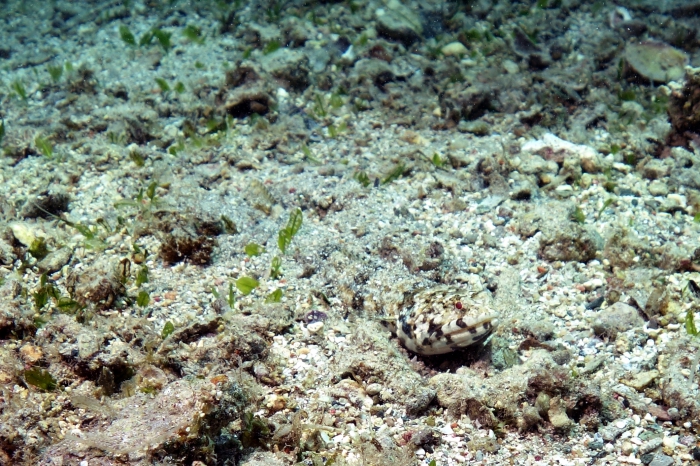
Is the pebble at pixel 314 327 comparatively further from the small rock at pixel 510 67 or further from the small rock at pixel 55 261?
the small rock at pixel 510 67

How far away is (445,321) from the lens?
362cm

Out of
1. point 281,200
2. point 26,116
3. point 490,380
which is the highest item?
point 490,380

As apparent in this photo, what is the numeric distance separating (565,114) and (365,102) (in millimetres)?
2367

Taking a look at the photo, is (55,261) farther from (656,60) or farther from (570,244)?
(656,60)

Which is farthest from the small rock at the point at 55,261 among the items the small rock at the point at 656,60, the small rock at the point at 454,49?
the small rock at the point at 656,60

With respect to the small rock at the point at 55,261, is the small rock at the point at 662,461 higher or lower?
higher

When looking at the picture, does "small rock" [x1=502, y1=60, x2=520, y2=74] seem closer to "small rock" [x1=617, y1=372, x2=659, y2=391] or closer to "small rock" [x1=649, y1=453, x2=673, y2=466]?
"small rock" [x1=617, y1=372, x2=659, y2=391]

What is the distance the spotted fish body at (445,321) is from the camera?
141 inches

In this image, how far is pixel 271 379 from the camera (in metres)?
3.69


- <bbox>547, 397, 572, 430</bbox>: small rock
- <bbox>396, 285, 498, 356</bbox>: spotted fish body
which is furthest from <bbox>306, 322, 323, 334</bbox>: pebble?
<bbox>547, 397, 572, 430</bbox>: small rock

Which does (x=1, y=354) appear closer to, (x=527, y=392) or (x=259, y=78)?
(x=527, y=392)

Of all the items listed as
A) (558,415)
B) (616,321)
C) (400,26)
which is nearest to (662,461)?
(558,415)

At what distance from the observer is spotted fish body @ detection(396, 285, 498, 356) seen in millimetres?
3582

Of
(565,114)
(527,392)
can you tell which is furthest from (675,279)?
(565,114)
